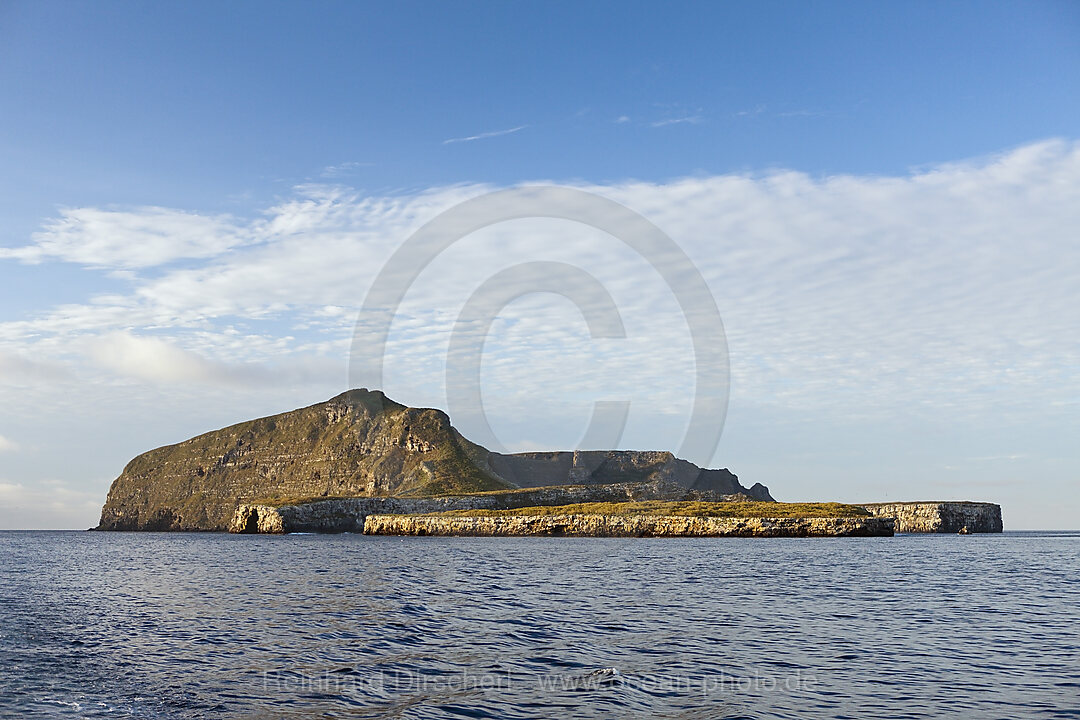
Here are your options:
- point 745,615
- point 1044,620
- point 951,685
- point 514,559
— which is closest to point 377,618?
point 745,615

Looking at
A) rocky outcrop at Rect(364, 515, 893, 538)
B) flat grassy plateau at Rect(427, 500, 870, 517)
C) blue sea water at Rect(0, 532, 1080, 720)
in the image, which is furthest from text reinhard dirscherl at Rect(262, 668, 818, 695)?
flat grassy plateau at Rect(427, 500, 870, 517)

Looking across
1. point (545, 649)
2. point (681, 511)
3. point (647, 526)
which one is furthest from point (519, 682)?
point (681, 511)

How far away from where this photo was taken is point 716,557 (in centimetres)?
8169

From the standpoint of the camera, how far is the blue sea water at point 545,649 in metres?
20.5

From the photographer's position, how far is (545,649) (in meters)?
27.5

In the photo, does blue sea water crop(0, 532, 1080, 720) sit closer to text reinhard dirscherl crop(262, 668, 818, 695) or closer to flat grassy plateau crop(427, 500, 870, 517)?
text reinhard dirscherl crop(262, 668, 818, 695)

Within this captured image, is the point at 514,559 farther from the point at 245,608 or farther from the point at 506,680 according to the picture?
the point at 506,680

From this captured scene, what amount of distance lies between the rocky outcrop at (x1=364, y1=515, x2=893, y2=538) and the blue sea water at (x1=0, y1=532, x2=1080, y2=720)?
92928mm

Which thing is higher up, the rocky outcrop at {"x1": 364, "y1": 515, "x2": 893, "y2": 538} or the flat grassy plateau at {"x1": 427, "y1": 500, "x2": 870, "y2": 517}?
the flat grassy plateau at {"x1": 427, "y1": 500, "x2": 870, "y2": 517}

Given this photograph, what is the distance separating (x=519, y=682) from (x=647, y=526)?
13322 cm

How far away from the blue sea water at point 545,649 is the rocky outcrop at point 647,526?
92.9 m

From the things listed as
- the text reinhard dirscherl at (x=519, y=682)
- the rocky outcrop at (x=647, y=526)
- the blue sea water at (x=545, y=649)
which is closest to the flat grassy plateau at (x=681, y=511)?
the rocky outcrop at (x=647, y=526)

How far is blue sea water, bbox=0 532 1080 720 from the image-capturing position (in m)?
20.5

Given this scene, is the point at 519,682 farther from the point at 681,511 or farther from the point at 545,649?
the point at 681,511
